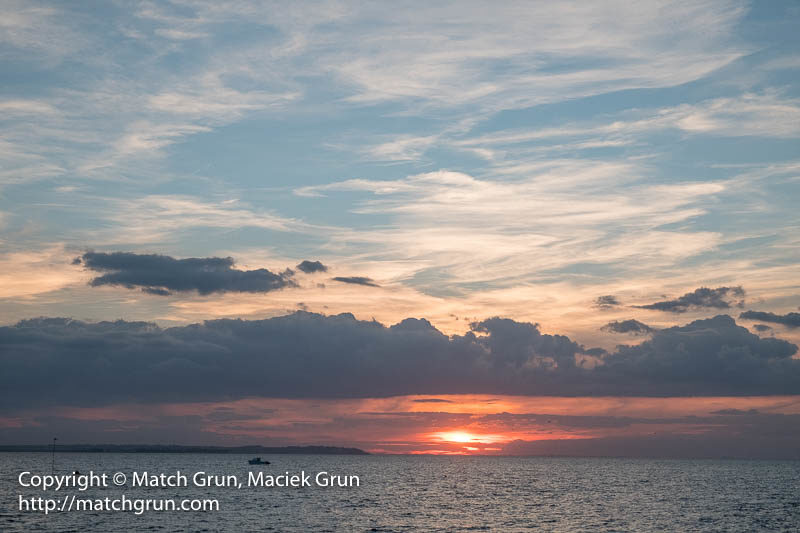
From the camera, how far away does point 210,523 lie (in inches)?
4934

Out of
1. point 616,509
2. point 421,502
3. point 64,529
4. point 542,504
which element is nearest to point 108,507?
point 64,529

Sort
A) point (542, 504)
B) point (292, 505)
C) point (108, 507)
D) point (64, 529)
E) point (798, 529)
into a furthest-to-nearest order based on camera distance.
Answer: point (542, 504) → point (292, 505) → point (108, 507) → point (798, 529) → point (64, 529)

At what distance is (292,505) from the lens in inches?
6358

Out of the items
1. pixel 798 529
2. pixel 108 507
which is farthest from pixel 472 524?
pixel 108 507

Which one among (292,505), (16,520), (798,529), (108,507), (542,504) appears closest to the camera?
(16,520)

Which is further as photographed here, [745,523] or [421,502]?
[421,502]

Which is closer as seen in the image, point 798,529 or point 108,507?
point 798,529

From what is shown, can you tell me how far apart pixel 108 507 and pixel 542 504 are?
9748 cm

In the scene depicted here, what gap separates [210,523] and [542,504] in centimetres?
8387

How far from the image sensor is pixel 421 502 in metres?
Result: 174

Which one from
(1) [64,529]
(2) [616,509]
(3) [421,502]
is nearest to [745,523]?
(2) [616,509]

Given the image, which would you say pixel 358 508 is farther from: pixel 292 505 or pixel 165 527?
pixel 165 527

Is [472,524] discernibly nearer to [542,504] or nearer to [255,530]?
[255,530]

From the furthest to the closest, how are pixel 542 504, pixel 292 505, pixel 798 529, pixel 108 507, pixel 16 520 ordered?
pixel 542 504 → pixel 292 505 → pixel 108 507 → pixel 798 529 → pixel 16 520
